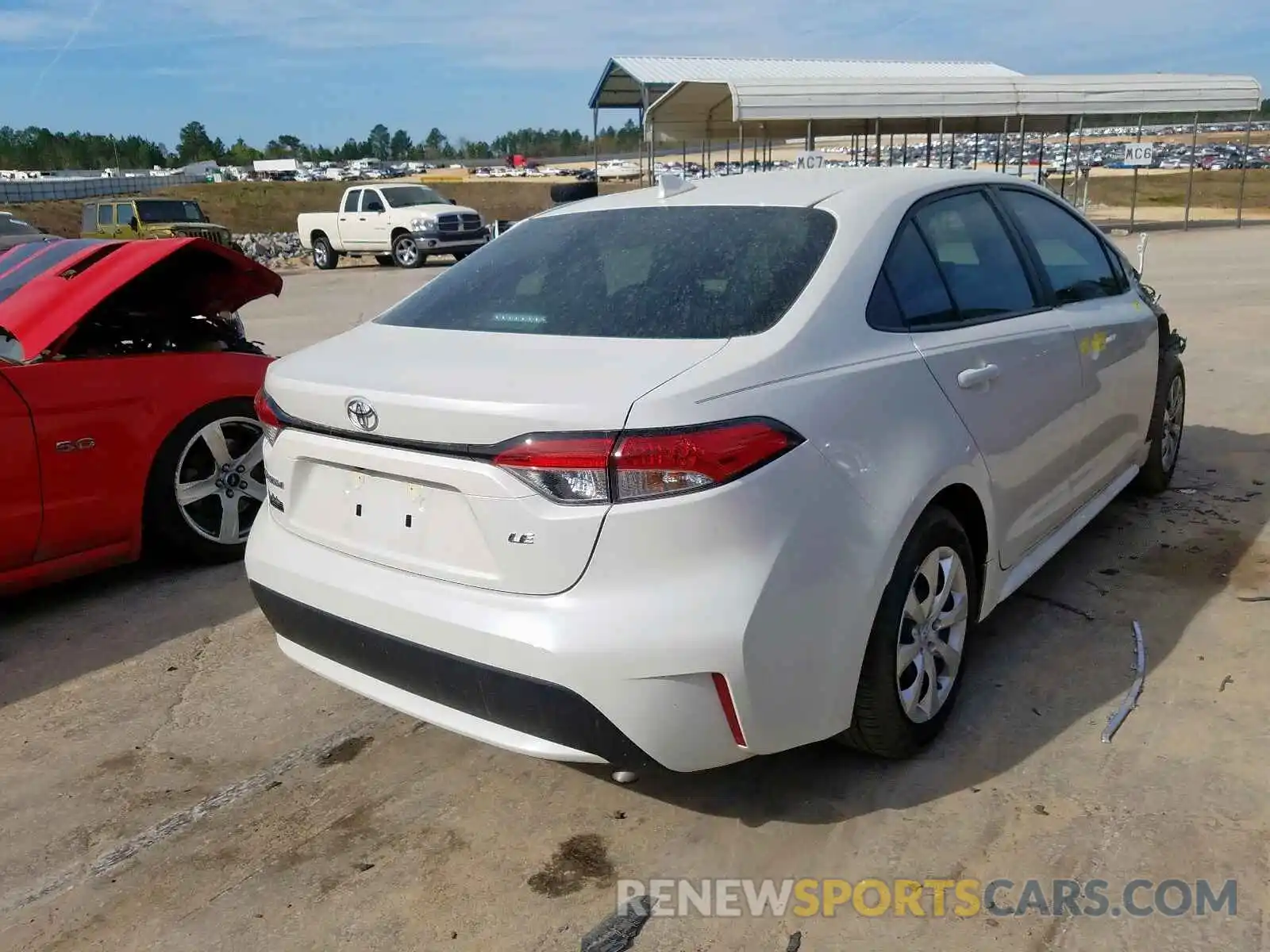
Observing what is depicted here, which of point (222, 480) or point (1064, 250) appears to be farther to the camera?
point (222, 480)

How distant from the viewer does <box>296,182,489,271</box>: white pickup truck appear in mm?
23453

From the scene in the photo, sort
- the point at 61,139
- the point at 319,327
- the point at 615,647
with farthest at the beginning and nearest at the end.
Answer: the point at 61,139, the point at 319,327, the point at 615,647

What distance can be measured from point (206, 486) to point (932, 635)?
3.35 metres

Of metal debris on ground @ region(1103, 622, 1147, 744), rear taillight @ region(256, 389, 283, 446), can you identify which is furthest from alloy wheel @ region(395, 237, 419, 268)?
metal debris on ground @ region(1103, 622, 1147, 744)

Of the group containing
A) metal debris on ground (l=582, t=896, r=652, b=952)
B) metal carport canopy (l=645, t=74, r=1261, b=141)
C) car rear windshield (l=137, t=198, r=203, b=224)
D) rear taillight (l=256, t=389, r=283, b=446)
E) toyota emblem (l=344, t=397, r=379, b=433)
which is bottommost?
metal debris on ground (l=582, t=896, r=652, b=952)

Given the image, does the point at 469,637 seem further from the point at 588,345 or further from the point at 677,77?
the point at 677,77

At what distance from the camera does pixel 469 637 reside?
2.41 metres

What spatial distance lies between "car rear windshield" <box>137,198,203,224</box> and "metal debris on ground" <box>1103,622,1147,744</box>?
24.0 meters

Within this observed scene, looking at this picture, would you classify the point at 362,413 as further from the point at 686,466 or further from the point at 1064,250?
the point at 1064,250

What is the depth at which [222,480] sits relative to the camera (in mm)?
4766

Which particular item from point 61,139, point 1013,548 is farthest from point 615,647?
point 61,139

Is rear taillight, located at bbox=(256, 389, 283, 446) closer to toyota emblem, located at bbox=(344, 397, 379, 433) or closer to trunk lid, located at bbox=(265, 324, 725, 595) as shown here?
trunk lid, located at bbox=(265, 324, 725, 595)

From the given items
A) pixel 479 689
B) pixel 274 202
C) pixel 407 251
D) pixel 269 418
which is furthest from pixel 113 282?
pixel 274 202

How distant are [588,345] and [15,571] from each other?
2799mm
